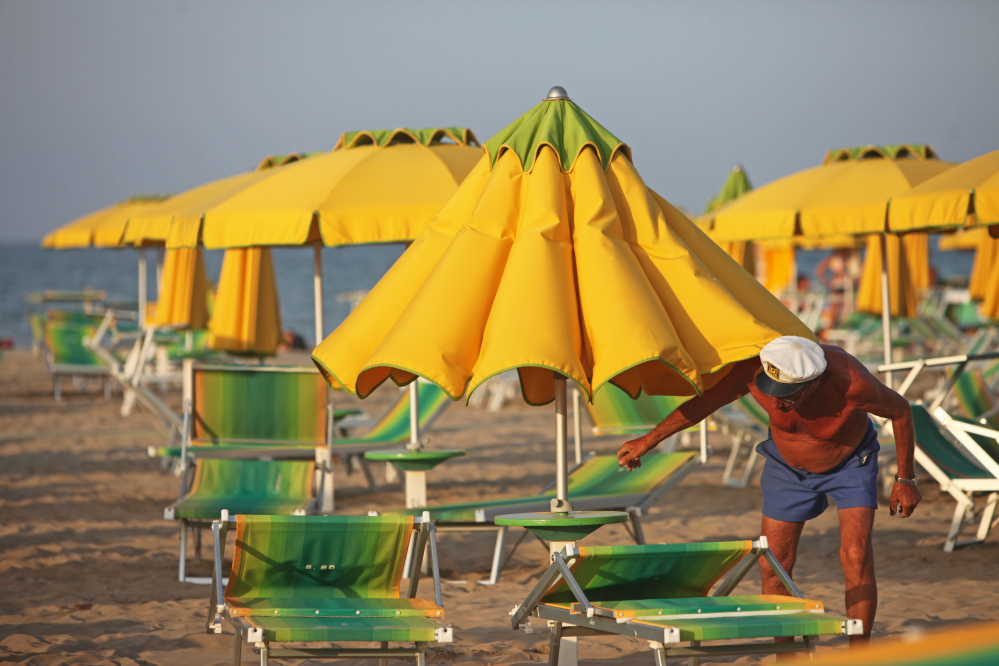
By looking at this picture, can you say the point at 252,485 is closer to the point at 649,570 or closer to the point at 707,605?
the point at 649,570

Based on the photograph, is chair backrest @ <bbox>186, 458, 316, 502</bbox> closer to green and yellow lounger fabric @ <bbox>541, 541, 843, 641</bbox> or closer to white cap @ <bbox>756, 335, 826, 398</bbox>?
green and yellow lounger fabric @ <bbox>541, 541, 843, 641</bbox>

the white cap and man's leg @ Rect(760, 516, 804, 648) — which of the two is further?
man's leg @ Rect(760, 516, 804, 648)

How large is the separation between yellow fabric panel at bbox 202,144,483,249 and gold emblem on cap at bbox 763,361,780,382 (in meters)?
2.58

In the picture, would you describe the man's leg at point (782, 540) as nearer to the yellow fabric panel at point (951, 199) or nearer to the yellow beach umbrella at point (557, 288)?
the yellow beach umbrella at point (557, 288)

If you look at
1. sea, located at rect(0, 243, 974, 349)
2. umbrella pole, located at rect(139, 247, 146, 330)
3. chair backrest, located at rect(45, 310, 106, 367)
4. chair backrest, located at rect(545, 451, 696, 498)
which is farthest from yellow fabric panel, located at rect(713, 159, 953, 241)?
sea, located at rect(0, 243, 974, 349)

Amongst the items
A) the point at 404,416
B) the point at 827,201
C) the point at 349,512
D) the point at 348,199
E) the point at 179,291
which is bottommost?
the point at 349,512

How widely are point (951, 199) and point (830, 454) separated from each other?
2.87 meters

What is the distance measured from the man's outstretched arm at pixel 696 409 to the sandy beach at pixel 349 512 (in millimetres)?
1010

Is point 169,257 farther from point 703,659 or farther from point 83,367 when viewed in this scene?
point 703,659

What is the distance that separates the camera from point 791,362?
300 centimetres

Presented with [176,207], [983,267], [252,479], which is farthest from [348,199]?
[983,267]

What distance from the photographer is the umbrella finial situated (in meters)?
3.58

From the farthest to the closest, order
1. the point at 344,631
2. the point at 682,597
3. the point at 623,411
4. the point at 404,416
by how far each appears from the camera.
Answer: the point at 404,416 < the point at 623,411 < the point at 682,597 < the point at 344,631

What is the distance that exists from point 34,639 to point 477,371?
7.89 feet
